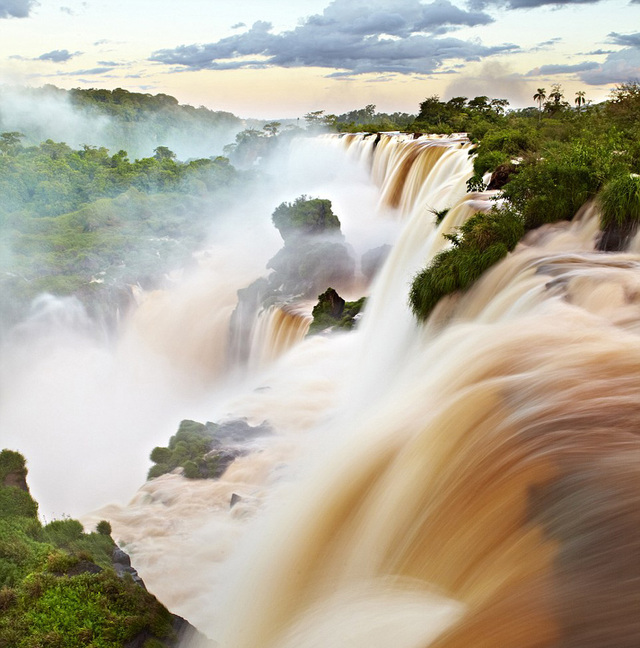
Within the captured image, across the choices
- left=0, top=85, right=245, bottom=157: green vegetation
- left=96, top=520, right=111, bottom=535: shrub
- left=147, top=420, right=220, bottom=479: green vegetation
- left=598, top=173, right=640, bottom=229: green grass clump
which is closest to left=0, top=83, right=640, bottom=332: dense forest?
left=598, top=173, right=640, bottom=229: green grass clump

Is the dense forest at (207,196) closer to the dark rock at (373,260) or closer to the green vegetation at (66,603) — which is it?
the dark rock at (373,260)

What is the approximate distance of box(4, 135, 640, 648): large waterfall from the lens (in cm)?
389

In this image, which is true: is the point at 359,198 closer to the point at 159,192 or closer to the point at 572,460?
the point at 159,192

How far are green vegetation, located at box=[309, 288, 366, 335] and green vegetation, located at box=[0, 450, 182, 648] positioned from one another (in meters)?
10.7

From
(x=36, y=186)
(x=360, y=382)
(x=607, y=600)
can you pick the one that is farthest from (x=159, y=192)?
(x=607, y=600)

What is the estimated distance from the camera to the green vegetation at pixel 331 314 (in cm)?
1669

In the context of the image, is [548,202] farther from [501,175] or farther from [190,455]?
[190,455]

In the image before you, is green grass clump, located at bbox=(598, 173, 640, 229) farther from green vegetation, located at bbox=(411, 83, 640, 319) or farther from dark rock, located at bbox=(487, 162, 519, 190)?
dark rock, located at bbox=(487, 162, 519, 190)

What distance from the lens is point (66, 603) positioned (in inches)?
212

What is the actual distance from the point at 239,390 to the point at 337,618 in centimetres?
1285

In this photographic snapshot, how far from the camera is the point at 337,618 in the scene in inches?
204

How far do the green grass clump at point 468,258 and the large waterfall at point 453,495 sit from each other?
0.79 ft

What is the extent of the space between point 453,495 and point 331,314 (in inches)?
474

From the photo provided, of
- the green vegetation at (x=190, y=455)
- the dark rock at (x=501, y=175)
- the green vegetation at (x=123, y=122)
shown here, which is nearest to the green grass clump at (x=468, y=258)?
the dark rock at (x=501, y=175)
